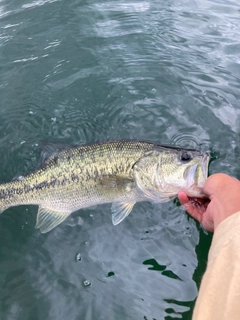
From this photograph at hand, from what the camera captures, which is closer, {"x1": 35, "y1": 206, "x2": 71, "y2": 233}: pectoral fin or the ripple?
{"x1": 35, "y1": 206, "x2": 71, "y2": 233}: pectoral fin

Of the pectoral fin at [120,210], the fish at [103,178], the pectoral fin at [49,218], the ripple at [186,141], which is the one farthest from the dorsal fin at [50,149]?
the ripple at [186,141]

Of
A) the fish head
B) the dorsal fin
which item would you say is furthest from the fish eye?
the dorsal fin

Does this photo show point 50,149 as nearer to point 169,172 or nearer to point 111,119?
point 169,172

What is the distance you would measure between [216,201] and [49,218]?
2.09 m

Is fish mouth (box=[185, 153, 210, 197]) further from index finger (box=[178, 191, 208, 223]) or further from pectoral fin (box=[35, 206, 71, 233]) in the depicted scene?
pectoral fin (box=[35, 206, 71, 233])

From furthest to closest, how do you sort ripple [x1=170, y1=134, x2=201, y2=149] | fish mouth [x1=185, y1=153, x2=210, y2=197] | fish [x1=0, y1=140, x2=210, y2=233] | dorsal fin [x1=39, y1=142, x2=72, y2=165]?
1. ripple [x1=170, y1=134, x2=201, y2=149]
2. dorsal fin [x1=39, y1=142, x2=72, y2=165]
3. fish [x1=0, y1=140, x2=210, y2=233]
4. fish mouth [x1=185, y1=153, x2=210, y2=197]

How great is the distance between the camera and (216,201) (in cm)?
308

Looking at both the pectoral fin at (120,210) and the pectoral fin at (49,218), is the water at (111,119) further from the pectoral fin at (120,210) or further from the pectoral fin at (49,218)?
the pectoral fin at (120,210)

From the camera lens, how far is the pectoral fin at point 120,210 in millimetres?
4148

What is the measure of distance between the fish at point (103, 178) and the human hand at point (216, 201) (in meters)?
0.22

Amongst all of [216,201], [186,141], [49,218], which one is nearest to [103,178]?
[49,218]

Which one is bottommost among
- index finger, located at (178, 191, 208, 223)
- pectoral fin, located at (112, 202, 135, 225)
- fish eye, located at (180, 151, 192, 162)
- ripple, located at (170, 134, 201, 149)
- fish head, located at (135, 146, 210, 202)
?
ripple, located at (170, 134, 201, 149)

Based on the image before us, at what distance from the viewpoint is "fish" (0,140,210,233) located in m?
4.00

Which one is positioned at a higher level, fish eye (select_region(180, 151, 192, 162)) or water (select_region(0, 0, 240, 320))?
fish eye (select_region(180, 151, 192, 162))
